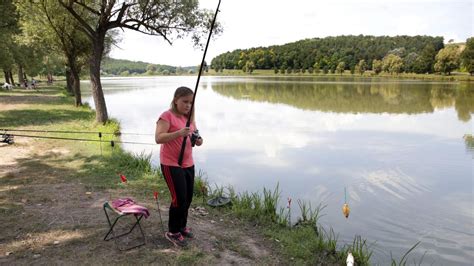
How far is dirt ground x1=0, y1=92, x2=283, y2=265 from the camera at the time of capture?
14.9 feet

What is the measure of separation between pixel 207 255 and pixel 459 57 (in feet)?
283

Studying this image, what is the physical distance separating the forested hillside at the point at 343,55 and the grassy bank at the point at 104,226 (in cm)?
8883

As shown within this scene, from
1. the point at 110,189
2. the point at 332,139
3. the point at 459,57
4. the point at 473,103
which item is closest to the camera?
the point at 110,189

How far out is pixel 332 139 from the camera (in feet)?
47.0

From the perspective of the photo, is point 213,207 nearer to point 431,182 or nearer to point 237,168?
point 237,168

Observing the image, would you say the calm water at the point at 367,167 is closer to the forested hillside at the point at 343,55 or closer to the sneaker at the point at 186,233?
the sneaker at the point at 186,233

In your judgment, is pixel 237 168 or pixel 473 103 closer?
pixel 237 168

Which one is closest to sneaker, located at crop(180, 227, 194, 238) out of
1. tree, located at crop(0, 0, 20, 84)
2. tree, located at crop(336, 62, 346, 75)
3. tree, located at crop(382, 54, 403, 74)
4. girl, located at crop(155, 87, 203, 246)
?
girl, located at crop(155, 87, 203, 246)

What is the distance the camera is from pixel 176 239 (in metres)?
4.88

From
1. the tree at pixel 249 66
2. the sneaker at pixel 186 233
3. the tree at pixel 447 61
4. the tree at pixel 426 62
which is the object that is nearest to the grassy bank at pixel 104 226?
the sneaker at pixel 186 233

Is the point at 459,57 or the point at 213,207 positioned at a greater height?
the point at 459,57

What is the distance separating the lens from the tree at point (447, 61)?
75.9 meters

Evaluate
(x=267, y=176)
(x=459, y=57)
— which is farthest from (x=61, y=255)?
(x=459, y=57)

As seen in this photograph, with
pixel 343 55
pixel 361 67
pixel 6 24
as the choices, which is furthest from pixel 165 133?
pixel 343 55
